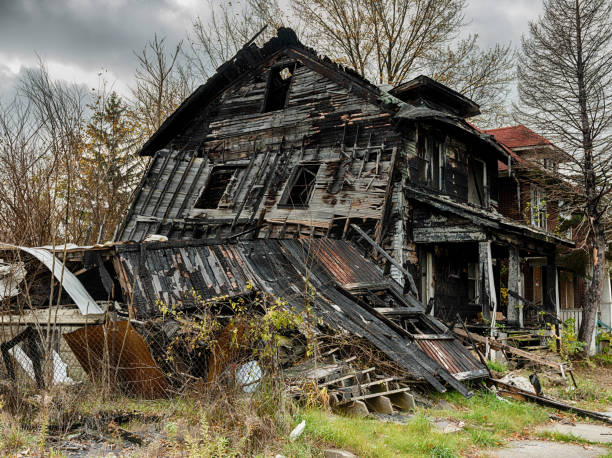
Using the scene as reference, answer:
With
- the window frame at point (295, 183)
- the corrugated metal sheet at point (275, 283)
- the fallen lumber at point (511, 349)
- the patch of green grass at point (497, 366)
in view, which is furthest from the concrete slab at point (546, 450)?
the window frame at point (295, 183)

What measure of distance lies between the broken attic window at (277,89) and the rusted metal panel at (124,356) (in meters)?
10.6

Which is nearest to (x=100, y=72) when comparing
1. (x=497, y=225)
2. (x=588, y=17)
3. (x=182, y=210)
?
(x=182, y=210)

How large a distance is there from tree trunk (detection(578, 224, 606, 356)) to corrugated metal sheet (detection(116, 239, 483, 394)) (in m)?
7.64

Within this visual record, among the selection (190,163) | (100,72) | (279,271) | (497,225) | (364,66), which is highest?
(364,66)

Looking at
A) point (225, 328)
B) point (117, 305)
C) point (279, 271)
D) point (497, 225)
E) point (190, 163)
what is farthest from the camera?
point (190, 163)

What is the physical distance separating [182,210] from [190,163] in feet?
6.02

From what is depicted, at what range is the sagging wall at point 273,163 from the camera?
45.1 ft

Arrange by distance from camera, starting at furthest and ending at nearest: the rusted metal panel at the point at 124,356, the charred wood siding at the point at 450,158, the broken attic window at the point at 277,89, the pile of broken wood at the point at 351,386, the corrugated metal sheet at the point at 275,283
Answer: the broken attic window at the point at 277,89 < the charred wood siding at the point at 450,158 < the corrugated metal sheet at the point at 275,283 < the rusted metal panel at the point at 124,356 < the pile of broken wood at the point at 351,386

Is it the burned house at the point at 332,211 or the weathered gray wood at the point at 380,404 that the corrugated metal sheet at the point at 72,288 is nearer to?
the burned house at the point at 332,211

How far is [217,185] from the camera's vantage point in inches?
655

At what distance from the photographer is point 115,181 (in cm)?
2067

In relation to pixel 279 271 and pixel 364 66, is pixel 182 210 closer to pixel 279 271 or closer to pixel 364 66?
pixel 279 271

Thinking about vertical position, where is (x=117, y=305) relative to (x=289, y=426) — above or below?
above

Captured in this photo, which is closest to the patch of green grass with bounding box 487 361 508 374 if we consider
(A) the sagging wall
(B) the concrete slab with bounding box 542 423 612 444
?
(B) the concrete slab with bounding box 542 423 612 444
